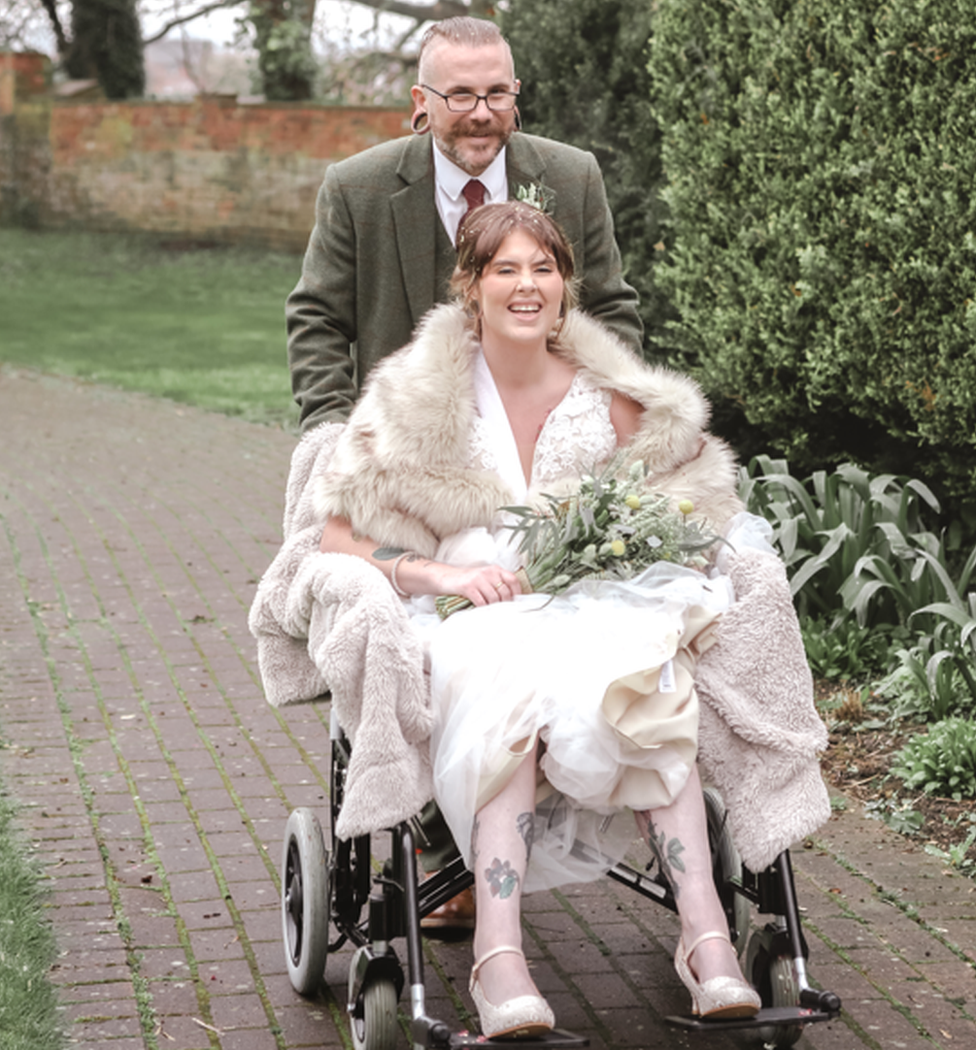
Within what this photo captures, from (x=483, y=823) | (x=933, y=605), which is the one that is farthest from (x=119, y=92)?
(x=483, y=823)

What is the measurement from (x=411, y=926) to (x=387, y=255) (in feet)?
5.72

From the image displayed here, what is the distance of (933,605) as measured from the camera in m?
5.18

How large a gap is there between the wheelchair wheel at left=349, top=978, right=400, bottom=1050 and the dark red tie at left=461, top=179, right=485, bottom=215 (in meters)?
1.88

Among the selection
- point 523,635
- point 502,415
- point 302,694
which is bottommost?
point 302,694

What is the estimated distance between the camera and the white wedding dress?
2.96m

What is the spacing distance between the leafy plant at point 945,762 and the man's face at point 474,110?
89.5 inches

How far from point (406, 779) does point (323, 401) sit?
3.76ft

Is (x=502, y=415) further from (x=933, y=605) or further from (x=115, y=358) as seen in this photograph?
(x=115, y=358)

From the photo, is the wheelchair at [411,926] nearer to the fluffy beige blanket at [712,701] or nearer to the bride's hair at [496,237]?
the fluffy beige blanket at [712,701]

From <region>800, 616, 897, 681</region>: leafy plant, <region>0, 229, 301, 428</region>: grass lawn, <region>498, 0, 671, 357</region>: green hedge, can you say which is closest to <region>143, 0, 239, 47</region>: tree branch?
<region>0, 229, 301, 428</region>: grass lawn

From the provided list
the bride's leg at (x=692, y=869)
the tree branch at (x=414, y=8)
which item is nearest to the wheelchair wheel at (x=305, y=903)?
the bride's leg at (x=692, y=869)

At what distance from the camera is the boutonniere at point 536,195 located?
3.62 meters

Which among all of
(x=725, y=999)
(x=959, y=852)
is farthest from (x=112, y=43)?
(x=725, y=999)

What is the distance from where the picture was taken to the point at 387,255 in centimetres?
394
